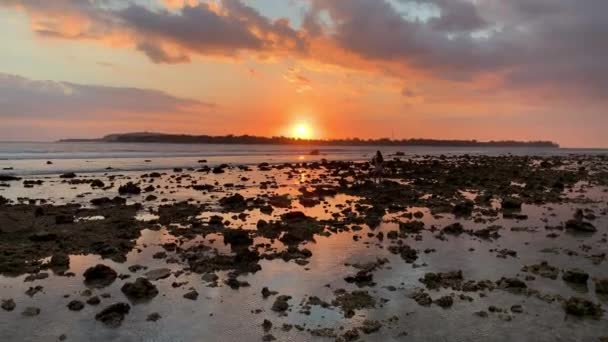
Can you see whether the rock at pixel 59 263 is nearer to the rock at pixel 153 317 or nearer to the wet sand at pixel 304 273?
the wet sand at pixel 304 273

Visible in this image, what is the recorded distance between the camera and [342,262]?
42.4 feet

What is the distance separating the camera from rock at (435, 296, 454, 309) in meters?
9.60

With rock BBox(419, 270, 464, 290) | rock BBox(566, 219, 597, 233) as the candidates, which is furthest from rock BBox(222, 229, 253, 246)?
rock BBox(566, 219, 597, 233)


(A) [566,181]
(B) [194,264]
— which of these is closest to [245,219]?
(B) [194,264]

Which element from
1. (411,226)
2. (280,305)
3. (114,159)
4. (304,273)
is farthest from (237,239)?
(114,159)

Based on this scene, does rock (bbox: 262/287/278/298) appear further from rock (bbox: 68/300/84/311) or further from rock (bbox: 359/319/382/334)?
rock (bbox: 68/300/84/311)

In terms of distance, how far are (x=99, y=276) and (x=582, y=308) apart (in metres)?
11.0

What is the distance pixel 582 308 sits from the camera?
917cm

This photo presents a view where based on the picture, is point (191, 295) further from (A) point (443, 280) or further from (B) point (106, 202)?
(B) point (106, 202)

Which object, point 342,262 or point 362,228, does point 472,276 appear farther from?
point 362,228

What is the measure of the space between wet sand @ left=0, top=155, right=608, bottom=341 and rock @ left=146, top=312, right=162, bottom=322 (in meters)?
0.06

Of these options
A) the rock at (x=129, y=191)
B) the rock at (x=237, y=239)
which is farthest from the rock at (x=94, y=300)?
the rock at (x=129, y=191)

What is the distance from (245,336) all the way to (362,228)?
10.1m

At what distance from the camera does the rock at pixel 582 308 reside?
29.9 feet
